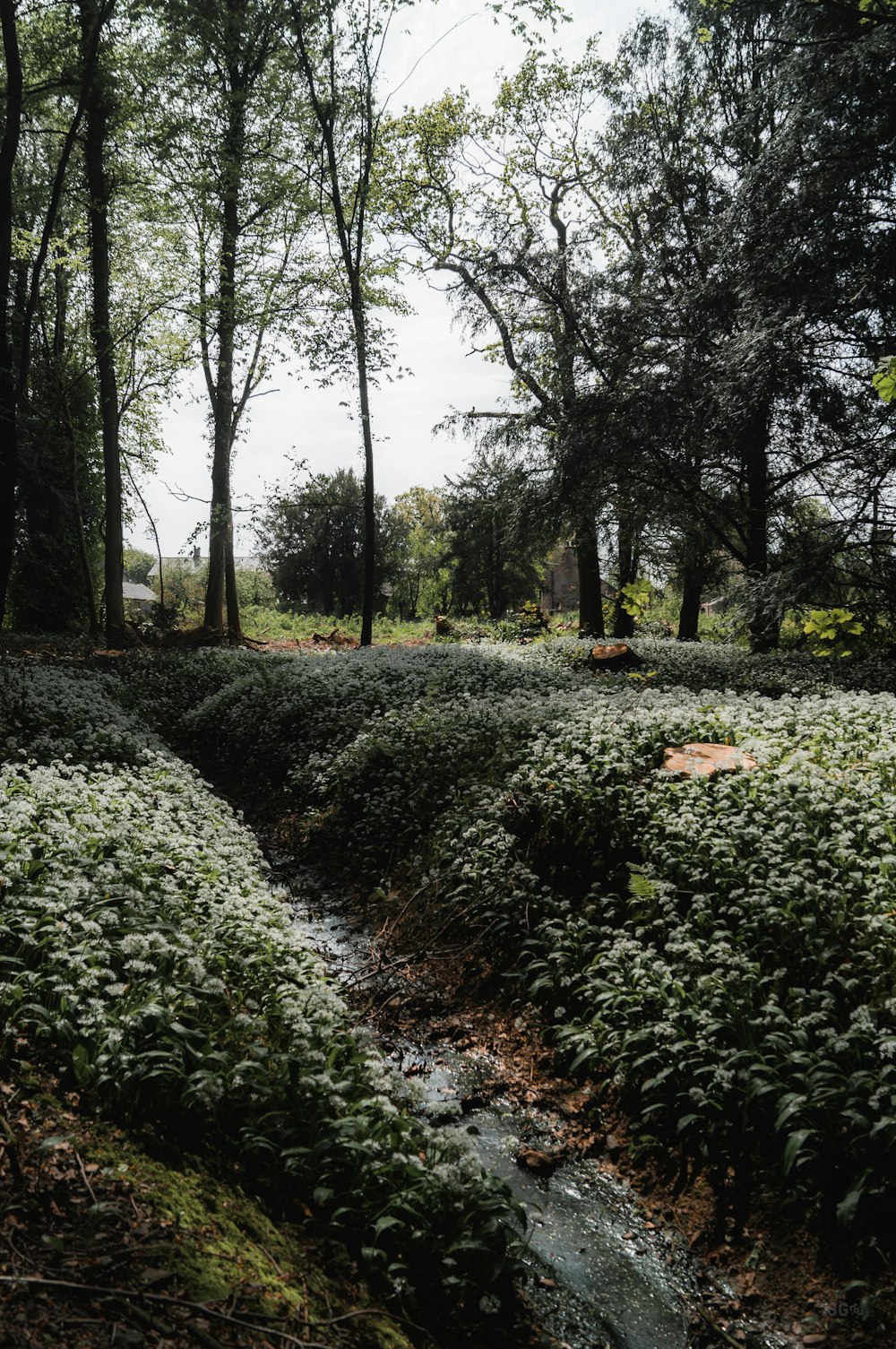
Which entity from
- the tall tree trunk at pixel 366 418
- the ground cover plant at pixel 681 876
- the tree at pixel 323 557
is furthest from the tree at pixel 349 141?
the tree at pixel 323 557

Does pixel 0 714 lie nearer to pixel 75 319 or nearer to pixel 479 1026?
pixel 479 1026

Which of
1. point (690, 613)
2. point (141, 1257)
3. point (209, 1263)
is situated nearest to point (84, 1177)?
point (141, 1257)

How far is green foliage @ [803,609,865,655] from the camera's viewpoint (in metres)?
10.8

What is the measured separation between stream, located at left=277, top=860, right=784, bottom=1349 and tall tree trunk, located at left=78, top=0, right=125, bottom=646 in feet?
58.4

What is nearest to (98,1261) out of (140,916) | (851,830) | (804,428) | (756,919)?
(140,916)

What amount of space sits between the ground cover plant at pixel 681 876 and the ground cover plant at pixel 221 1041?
1.53 m

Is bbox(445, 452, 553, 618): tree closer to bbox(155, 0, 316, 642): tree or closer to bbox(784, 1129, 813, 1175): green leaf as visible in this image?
bbox(155, 0, 316, 642): tree

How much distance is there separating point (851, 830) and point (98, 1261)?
5.22m

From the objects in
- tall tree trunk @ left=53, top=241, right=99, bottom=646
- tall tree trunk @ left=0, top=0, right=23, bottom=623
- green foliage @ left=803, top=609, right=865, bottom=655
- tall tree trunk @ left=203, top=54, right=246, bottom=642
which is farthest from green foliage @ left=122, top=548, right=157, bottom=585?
green foliage @ left=803, top=609, right=865, bottom=655

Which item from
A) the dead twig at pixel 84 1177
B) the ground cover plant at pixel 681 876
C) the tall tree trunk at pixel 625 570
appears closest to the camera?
the dead twig at pixel 84 1177

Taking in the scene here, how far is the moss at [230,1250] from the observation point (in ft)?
9.06

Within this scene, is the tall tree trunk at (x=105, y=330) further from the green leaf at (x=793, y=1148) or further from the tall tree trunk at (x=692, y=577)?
the green leaf at (x=793, y=1148)

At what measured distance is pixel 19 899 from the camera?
186 inches

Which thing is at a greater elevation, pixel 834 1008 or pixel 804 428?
pixel 804 428
